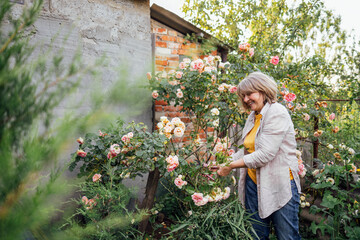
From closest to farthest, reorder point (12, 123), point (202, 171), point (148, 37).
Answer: point (12, 123)
point (202, 171)
point (148, 37)

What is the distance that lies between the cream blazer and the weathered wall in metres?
1.21

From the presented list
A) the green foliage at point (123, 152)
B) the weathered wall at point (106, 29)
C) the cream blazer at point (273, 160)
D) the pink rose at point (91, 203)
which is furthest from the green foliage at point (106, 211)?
the cream blazer at point (273, 160)

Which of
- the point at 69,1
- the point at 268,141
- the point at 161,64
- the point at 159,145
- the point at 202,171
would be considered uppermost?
the point at 69,1

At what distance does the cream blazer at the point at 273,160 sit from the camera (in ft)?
5.65

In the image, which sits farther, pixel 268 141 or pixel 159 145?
pixel 159 145

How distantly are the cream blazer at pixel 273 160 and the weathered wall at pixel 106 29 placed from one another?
121 centimetres

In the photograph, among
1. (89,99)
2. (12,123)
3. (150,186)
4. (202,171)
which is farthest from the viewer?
(150,186)

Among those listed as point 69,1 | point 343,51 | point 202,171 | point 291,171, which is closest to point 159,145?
point 202,171

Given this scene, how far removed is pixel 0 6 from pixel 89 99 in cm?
31

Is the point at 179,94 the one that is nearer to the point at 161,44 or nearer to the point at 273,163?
the point at 161,44

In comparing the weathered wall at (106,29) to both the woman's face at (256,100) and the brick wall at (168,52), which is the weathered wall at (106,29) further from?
the woman's face at (256,100)

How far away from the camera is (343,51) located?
8273 mm

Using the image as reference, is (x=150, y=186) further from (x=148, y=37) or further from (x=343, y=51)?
(x=343, y=51)

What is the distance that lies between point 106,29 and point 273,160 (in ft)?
7.22
